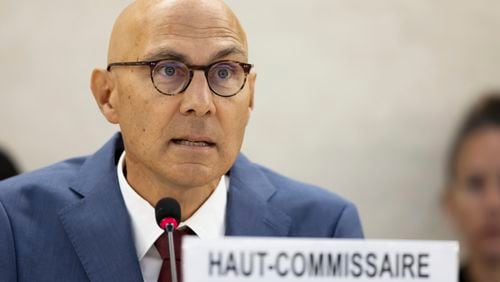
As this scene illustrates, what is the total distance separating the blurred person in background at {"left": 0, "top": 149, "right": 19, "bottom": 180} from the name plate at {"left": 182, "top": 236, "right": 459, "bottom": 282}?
180 cm

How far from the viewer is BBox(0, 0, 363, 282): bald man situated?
1.87 m

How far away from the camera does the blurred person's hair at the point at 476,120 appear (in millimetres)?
3258

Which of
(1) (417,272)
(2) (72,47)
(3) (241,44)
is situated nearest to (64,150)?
(2) (72,47)

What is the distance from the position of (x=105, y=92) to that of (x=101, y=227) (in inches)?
12.4

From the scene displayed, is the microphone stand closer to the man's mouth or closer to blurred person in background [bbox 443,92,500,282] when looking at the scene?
the man's mouth

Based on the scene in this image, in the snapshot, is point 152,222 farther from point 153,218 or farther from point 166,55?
point 166,55

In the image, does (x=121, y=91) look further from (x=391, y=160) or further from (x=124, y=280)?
(x=391, y=160)

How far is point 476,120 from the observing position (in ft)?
10.9

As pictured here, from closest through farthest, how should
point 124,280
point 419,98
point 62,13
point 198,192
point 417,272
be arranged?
1. point 417,272
2. point 124,280
3. point 198,192
4. point 62,13
5. point 419,98

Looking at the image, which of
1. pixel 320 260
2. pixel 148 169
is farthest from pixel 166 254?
pixel 320 260

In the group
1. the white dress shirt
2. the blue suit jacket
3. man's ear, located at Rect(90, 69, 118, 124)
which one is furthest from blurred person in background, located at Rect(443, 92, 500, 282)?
man's ear, located at Rect(90, 69, 118, 124)

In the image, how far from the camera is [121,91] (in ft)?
6.45

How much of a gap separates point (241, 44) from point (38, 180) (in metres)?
0.54

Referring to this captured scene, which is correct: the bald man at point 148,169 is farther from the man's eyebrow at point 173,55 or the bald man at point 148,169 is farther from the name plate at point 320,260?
the name plate at point 320,260
